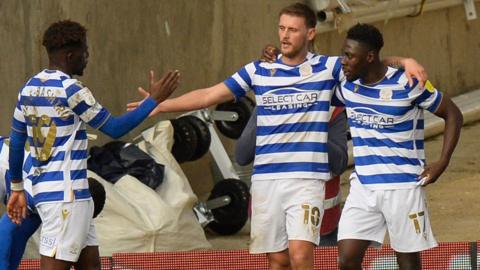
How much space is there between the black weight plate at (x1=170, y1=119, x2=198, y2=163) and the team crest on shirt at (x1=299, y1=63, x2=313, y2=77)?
3498 millimetres

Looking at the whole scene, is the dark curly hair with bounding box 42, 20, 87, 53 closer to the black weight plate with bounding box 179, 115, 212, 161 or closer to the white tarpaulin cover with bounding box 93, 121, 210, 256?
the white tarpaulin cover with bounding box 93, 121, 210, 256

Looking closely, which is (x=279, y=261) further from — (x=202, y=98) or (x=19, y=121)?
(x=19, y=121)

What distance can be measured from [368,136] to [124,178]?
3.38 m

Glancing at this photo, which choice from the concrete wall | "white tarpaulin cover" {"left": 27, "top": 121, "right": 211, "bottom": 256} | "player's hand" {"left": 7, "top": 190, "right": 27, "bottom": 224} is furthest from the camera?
the concrete wall

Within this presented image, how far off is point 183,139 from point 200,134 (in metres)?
0.15

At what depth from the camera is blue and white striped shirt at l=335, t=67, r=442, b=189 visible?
7.52 metres

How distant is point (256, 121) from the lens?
26.5 ft

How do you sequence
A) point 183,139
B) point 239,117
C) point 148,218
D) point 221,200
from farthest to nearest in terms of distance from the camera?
point 239,117 → point 183,139 → point 221,200 → point 148,218

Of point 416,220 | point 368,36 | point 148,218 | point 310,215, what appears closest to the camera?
point 416,220

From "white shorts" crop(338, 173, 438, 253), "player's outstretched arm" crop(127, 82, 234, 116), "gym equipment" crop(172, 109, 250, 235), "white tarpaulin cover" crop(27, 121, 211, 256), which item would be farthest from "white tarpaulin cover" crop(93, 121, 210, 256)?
"white shorts" crop(338, 173, 438, 253)

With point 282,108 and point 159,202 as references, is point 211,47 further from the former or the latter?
point 282,108

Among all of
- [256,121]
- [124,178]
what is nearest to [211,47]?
[124,178]

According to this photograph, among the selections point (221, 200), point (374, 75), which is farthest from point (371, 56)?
point (221, 200)

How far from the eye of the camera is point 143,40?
39.3 ft
